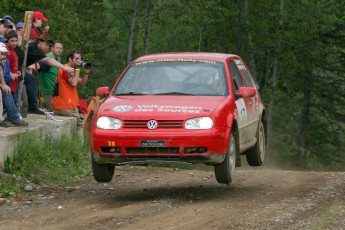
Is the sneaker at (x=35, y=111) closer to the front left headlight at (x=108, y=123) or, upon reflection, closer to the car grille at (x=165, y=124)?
the front left headlight at (x=108, y=123)

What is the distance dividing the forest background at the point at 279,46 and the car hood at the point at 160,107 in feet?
79.0

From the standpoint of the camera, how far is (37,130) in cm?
1486

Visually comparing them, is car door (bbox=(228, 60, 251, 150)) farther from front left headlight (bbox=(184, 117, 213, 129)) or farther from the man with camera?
the man with camera

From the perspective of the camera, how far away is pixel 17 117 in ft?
47.0

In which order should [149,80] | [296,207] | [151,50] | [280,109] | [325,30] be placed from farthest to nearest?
1. [151,50]
2. [280,109]
3. [325,30]
4. [149,80]
5. [296,207]

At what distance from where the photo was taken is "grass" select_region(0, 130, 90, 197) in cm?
1309

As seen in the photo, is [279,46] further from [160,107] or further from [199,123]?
[199,123]

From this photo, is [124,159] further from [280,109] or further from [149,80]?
[280,109]

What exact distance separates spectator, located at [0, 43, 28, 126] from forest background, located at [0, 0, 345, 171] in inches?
865

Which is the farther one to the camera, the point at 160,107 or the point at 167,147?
the point at 160,107

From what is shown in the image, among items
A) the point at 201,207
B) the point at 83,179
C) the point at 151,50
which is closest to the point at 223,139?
the point at 201,207

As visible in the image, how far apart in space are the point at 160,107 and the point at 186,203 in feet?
4.07

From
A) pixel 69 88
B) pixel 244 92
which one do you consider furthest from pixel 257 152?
pixel 69 88

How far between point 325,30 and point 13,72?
1390 inches
